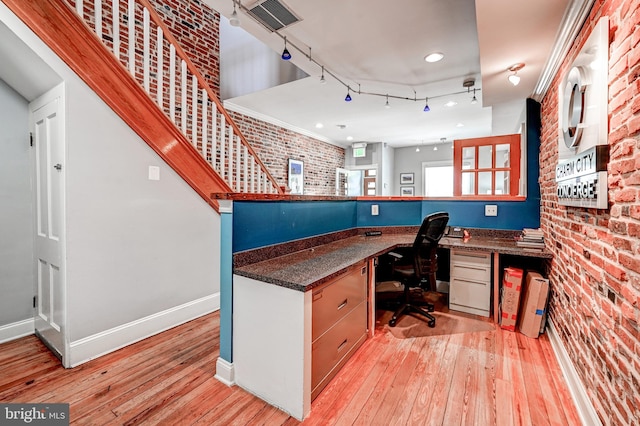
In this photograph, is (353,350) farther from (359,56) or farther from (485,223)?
(359,56)

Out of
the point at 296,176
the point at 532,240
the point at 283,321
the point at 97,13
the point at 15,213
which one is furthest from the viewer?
the point at 296,176

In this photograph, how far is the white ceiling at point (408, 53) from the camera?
1.94 metres

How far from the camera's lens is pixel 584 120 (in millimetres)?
1589

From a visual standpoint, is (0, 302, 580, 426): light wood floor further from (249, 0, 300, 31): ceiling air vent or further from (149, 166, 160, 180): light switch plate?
(249, 0, 300, 31): ceiling air vent

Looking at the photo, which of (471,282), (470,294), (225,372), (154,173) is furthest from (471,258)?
(154,173)

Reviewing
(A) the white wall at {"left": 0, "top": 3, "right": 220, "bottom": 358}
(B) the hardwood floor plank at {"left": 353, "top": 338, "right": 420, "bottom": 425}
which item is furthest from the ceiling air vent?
(B) the hardwood floor plank at {"left": 353, "top": 338, "right": 420, "bottom": 425}

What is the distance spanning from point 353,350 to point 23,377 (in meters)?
2.19

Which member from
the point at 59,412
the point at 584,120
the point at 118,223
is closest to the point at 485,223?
the point at 584,120

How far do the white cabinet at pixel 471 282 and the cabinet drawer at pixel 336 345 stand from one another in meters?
1.20

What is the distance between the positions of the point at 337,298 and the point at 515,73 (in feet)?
8.10

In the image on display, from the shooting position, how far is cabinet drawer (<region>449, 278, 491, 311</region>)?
2.82 meters

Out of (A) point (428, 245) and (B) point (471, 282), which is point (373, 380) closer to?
(A) point (428, 245)

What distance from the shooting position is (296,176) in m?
6.45

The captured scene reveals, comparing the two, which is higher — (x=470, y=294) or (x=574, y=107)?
(x=574, y=107)
